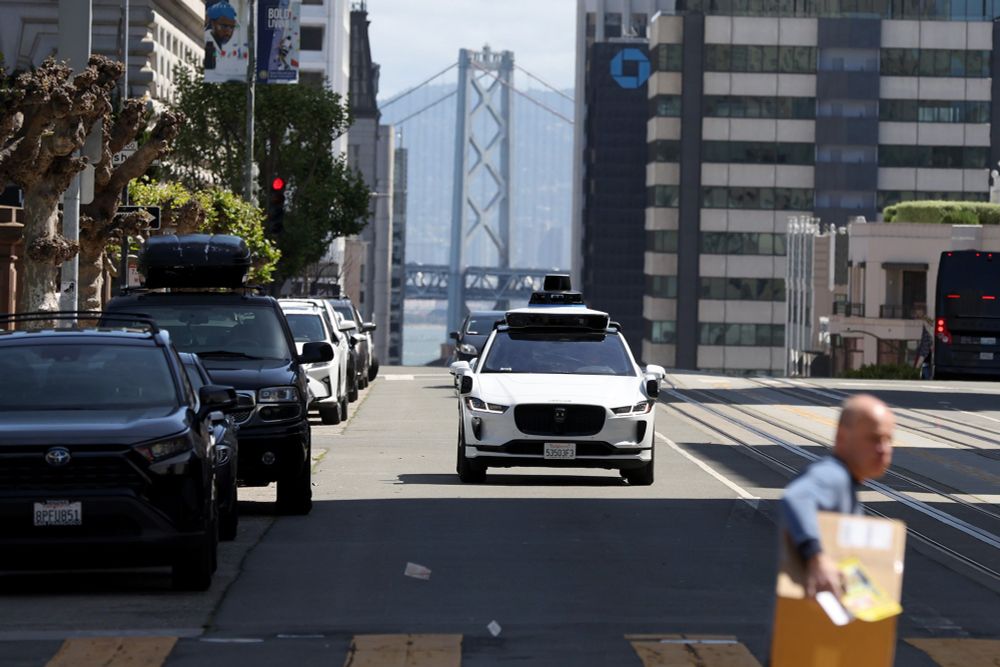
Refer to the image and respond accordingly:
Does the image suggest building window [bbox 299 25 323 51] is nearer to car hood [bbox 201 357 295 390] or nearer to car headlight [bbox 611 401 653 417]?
car headlight [bbox 611 401 653 417]

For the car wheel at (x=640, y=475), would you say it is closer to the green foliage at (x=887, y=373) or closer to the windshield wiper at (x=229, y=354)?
the windshield wiper at (x=229, y=354)

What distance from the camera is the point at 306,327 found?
3431 centimetres

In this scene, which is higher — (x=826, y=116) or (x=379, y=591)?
(x=826, y=116)

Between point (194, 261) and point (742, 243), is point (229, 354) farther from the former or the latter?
point (742, 243)

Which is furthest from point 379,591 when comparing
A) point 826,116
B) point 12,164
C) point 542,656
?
point 826,116

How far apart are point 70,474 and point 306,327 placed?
2219cm

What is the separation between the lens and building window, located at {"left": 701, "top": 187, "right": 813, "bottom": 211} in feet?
470

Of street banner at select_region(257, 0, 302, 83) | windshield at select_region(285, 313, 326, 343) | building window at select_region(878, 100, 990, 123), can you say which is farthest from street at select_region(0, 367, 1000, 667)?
building window at select_region(878, 100, 990, 123)

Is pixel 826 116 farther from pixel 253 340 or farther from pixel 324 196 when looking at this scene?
pixel 253 340

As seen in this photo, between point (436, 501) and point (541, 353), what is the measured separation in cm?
313

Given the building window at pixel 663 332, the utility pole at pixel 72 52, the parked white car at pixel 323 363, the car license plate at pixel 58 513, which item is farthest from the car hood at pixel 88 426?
the building window at pixel 663 332

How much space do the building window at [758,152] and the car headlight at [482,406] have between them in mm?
124091

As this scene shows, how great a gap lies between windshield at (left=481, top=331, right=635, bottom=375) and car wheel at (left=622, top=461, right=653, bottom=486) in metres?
1.06

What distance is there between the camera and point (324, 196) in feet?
246
